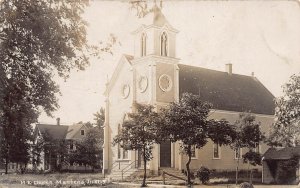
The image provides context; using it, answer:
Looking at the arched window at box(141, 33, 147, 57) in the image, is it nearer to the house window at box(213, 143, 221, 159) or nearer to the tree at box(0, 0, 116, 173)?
the house window at box(213, 143, 221, 159)

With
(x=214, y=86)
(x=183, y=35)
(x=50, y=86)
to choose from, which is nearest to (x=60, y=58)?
(x=50, y=86)

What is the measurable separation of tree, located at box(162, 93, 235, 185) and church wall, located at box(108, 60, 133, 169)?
440 centimetres

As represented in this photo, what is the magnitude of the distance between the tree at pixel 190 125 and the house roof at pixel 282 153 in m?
4.29

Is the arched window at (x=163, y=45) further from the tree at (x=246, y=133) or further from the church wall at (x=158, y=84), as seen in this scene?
the tree at (x=246, y=133)

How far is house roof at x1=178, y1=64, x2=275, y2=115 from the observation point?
19891mm

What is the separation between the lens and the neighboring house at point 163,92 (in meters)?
19.0

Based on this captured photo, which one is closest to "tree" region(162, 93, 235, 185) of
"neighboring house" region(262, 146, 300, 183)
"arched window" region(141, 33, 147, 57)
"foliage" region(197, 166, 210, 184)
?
"foliage" region(197, 166, 210, 184)

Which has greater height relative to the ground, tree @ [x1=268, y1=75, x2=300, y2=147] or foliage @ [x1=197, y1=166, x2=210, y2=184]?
tree @ [x1=268, y1=75, x2=300, y2=147]

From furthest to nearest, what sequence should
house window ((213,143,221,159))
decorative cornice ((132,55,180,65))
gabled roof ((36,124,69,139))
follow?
house window ((213,143,221,159))
decorative cornice ((132,55,180,65))
gabled roof ((36,124,69,139))

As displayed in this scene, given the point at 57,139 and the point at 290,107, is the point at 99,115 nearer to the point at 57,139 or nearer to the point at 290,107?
the point at 57,139

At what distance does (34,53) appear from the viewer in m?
11.0

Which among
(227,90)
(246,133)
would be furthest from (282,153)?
(227,90)

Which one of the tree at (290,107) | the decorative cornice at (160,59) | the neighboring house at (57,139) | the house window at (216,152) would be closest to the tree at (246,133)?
the house window at (216,152)

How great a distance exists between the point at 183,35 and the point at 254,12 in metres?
2.17
